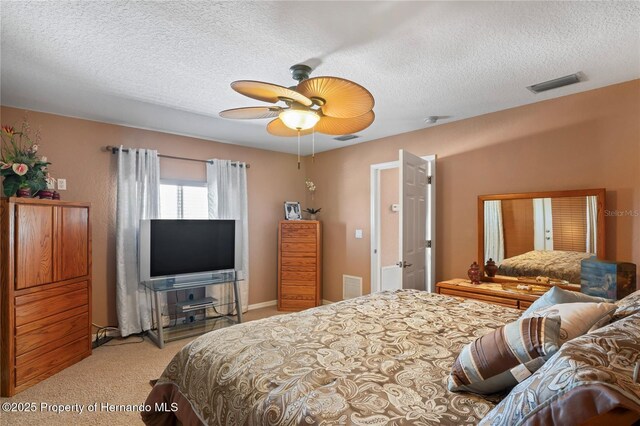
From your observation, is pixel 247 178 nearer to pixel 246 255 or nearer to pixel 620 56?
pixel 246 255

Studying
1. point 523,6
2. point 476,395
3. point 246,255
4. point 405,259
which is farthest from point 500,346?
point 246,255

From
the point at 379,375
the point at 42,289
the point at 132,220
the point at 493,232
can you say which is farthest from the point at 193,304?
the point at 493,232

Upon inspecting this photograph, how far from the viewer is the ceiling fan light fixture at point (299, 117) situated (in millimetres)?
2045

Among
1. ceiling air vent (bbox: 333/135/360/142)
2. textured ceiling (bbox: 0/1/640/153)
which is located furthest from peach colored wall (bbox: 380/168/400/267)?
textured ceiling (bbox: 0/1/640/153)

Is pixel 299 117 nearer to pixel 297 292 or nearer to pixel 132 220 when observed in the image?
pixel 132 220

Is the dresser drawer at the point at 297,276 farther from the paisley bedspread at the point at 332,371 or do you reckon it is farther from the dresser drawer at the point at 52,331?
the paisley bedspread at the point at 332,371

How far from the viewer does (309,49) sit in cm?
213

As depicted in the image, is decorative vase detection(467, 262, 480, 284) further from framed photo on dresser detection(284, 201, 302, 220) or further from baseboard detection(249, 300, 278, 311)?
baseboard detection(249, 300, 278, 311)

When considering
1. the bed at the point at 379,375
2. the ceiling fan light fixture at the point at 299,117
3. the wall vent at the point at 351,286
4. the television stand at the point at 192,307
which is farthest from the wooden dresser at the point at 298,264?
the ceiling fan light fixture at the point at 299,117

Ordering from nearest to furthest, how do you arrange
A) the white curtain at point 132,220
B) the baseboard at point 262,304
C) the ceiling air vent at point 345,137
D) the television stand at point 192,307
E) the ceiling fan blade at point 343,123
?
the ceiling fan blade at point 343,123 → the television stand at point 192,307 → the white curtain at point 132,220 → the ceiling air vent at point 345,137 → the baseboard at point 262,304

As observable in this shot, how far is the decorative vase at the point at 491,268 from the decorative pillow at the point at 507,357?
8.10ft

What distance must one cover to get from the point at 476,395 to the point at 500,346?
0.64 ft

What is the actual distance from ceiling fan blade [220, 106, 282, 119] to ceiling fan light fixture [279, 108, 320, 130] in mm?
86

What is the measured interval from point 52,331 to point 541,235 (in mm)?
4586
